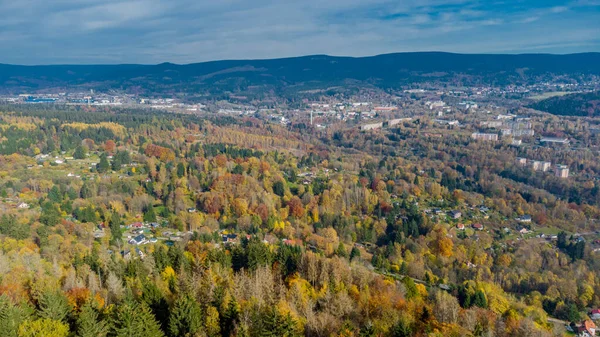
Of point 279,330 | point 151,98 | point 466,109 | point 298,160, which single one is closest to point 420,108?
point 466,109

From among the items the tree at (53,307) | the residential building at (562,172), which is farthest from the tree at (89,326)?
the residential building at (562,172)

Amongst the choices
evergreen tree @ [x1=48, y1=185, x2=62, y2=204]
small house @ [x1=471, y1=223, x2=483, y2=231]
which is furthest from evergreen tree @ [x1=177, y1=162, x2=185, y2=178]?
Answer: small house @ [x1=471, y1=223, x2=483, y2=231]

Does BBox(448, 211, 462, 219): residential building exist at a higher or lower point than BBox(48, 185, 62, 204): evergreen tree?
lower

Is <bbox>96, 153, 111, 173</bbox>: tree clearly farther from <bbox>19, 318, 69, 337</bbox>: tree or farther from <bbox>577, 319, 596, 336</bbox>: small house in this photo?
<bbox>577, 319, 596, 336</bbox>: small house

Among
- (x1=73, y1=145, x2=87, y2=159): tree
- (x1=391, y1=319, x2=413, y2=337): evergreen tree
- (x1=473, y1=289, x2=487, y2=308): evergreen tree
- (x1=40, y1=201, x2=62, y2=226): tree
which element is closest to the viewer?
(x1=391, y1=319, x2=413, y2=337): evergreen tree

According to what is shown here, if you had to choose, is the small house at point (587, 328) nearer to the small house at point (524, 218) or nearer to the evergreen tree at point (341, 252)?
the evergreen tree at point (341, 252)

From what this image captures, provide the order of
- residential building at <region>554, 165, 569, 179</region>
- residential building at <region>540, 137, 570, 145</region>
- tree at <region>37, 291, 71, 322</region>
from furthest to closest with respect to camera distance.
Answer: residential building at <region>540, 137, 570, 145</region>, residential building at <region>554, 165, 569, 179</region>, tree at <region>37, 291, 71, 322</region>
